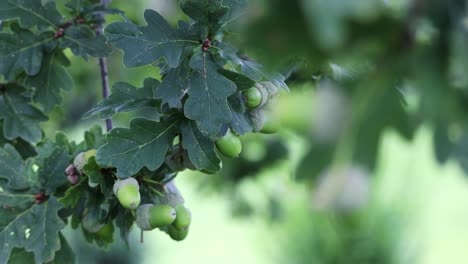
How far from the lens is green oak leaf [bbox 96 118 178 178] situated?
143 cm

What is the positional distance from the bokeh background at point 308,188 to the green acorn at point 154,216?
1.05ft

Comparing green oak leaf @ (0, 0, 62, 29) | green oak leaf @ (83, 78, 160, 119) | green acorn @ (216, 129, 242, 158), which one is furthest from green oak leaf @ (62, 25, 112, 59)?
green acorn @ (216, 129, 242, 158)

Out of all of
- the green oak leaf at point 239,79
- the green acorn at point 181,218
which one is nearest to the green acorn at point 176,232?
the green acorn at point 181,218

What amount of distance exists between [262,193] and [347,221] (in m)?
3.07

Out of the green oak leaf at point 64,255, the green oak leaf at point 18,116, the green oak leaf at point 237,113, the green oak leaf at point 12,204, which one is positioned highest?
the green oak leaf at point 237,113

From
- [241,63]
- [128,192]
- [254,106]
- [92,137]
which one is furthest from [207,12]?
[92,137]

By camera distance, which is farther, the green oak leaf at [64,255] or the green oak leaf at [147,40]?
the green oak leaf at [64,255]

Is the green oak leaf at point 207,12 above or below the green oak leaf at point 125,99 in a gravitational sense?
above

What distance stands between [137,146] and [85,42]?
348 mm

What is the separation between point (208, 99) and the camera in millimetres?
1338

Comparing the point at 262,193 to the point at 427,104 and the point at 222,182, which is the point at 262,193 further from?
the point at 427,104

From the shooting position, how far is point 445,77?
2.09ft

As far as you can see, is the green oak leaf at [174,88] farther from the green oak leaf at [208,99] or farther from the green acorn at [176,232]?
the green acorn at [176,232]

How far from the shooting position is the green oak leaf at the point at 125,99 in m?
1.49
